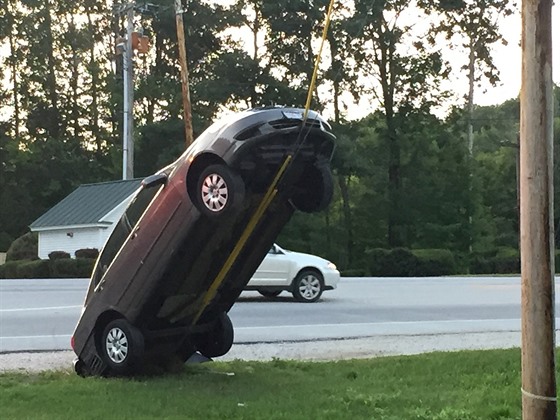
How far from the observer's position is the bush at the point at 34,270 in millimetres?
32312

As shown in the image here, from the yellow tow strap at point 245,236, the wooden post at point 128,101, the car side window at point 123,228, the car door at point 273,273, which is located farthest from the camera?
the wooden post at point 128,101

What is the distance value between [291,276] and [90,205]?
2260 centimetres

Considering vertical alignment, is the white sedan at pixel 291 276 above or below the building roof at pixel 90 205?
below

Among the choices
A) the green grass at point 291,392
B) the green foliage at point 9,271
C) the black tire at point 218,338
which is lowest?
the green grass at point 291,392

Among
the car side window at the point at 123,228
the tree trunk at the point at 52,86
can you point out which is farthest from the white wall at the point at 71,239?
the car side window at the point at 123,228

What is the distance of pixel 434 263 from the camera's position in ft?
124

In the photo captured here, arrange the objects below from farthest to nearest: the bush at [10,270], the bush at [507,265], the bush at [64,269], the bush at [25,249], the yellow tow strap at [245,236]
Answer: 1. the bush at [507,265]
2. the bush at [25,249]
3. the bush at [10,270]
4. the bush at [64,269]
5. the yellow tow strap at [245,236]

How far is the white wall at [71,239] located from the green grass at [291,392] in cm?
2840

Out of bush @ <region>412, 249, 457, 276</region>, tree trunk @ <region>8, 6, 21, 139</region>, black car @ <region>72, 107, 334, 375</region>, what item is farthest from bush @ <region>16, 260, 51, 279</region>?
black car @ <region>72, 107, 334, 375</region>

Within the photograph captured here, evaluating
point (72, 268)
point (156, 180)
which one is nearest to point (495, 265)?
point (72, 268)

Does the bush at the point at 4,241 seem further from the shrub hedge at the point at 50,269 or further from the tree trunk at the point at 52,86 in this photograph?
the shrub hedge at the point at 50,269

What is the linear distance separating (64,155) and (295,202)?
150ft

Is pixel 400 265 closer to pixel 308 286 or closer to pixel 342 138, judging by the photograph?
pixel 342 138

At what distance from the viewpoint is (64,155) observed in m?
51.5
